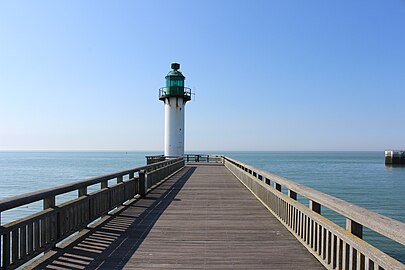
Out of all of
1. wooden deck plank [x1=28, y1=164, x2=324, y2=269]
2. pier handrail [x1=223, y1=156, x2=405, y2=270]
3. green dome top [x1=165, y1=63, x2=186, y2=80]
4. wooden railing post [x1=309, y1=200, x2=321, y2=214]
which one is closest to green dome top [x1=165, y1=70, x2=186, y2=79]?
green dome top [x1=165, y1=63, x2=186, y2=80]

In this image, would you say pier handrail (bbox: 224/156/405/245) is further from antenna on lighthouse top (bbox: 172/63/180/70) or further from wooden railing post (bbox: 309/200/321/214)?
antenna on lighthouse top (bbox: 172/63/180/70)

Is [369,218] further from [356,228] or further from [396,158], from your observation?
[396,158]

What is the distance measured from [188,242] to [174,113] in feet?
90.3

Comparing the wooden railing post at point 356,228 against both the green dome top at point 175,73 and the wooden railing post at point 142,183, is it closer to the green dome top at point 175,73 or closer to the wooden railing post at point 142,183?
the wooden railing post at point 142,183

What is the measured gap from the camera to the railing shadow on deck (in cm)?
484

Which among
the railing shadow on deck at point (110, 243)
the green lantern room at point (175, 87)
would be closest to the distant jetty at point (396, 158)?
the green lantern room at point (175, 87)

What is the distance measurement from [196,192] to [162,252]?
7262mm

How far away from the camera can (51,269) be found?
180 inches

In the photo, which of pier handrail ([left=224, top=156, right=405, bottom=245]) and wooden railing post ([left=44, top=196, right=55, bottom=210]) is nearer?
pier handrail ([left=224, top=156, right=405, bottom=245])

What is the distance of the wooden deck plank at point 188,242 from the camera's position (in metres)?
4.89

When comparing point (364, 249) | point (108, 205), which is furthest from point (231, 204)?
point (364, 249)

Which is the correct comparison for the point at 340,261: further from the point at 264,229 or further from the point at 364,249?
the point at 264,229

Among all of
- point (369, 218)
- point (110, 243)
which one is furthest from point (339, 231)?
point (110, 243)

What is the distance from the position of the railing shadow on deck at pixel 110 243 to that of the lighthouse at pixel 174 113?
77.6ft
